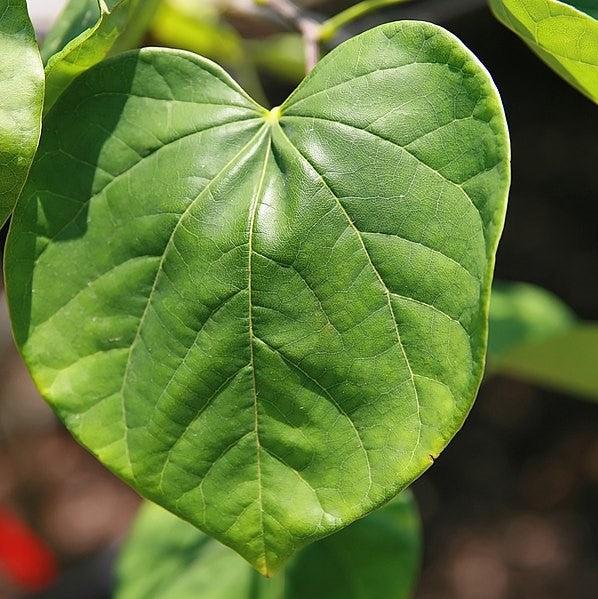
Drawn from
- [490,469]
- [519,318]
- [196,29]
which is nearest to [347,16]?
[519,318]

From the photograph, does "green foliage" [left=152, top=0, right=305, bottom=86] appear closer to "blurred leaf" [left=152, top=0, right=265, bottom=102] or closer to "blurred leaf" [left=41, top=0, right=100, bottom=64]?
"blurred leaf" [left=152, top=0, right=265, bottom=102]

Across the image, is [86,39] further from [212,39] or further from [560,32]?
[212,39]

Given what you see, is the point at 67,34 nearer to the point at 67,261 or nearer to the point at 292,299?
the point at 67,261


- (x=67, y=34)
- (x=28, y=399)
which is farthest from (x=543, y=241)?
(x=67, y=34)

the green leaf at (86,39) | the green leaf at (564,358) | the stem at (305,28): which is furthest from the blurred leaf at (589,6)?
the green leaf at (564,358)

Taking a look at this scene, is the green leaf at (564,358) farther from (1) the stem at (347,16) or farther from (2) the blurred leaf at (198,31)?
(2) the blurred leaf at (198,31)
